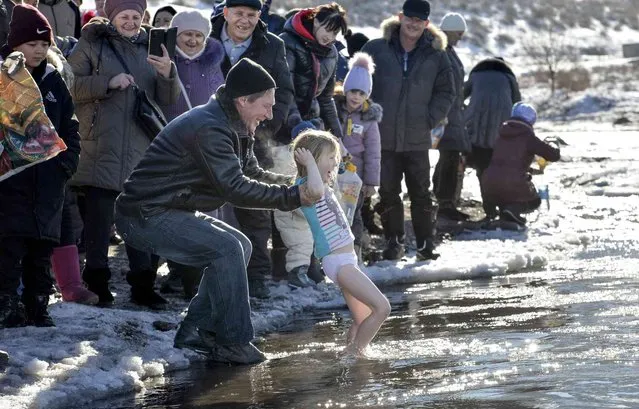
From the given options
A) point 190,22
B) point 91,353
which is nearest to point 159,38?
point 190,22

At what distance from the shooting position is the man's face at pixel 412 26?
40.7ft

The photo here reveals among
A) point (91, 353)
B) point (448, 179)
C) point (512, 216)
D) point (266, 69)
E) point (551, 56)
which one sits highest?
point (266, 69)

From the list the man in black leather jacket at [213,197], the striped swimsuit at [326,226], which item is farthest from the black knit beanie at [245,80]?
the striped swimsuit at [326,226]

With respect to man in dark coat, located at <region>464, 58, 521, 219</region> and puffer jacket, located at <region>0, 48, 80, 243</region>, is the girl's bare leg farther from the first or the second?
man in dark coat, located at <region>464, 58, 521, 219</region>

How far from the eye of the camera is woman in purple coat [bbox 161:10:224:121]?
9.95m

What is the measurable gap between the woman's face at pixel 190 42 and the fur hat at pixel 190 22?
0.04 meters

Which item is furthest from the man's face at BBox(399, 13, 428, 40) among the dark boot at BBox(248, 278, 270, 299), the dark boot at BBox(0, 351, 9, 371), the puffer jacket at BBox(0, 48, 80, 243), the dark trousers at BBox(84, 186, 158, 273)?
the dark boot at BBox(0, 351, 9, 371)

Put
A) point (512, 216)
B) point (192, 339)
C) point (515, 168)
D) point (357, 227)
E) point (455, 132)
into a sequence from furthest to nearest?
point (455, 132) → point (515, 168) → point (512, 216) → point (357, 227) → point (192, 339)

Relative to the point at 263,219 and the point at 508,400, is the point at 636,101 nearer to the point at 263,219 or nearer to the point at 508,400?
the point at 263,219

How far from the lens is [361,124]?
11.7m

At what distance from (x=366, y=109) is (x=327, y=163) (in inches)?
147

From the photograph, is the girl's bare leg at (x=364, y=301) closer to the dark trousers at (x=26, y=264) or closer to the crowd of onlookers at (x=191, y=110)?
the crowd of onlookers at (x=191, y=110)

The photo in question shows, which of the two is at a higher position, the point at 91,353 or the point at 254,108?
the point at 254,108

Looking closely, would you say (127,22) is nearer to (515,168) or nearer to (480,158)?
(515,168)
